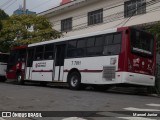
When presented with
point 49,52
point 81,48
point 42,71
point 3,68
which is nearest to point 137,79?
point 81,48

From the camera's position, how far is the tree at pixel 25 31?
2978cm

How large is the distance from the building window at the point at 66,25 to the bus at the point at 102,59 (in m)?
10.6

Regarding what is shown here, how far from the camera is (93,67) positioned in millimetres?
17109

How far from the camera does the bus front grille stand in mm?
15882

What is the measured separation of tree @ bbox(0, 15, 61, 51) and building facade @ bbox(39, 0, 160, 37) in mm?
1996

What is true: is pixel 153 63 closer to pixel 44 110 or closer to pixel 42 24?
pixel 44 110

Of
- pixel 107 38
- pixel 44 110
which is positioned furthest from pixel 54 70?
pixel 44 110

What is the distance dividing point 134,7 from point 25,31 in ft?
33.2

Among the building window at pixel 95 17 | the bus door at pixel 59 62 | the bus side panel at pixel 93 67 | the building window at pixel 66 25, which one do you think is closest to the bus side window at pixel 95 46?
the bus side panel at pixel 93 67

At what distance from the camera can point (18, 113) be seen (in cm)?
919

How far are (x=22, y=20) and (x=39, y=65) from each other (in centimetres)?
1019

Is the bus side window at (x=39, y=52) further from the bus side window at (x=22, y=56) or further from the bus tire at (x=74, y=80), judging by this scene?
the bus tire at (x=74, y=80)

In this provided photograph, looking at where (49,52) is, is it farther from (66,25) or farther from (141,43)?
(66,25)

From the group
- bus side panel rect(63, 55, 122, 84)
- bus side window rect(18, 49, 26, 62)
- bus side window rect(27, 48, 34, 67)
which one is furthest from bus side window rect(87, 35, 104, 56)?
bus side window rect(18, 49, 26, 62)
